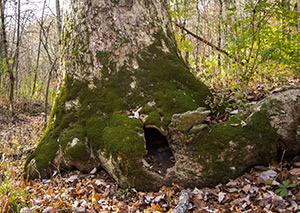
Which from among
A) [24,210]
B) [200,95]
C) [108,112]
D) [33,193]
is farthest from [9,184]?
[200,95]

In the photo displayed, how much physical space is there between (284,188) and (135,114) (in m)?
2.14

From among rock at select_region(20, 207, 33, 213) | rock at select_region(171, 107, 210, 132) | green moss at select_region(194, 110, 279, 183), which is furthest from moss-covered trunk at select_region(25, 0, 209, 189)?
rock at select_region(20, 207, 33, 213)

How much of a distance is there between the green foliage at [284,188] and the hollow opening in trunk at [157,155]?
1.39 metres

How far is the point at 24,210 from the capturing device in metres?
2.49

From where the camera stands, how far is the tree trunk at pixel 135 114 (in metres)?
2.82

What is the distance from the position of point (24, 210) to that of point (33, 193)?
54 cm

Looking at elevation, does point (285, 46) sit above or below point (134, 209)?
above

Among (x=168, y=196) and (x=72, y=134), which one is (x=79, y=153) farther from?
(x=168, y=196)

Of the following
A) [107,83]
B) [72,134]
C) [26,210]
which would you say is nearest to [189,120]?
[107,83]

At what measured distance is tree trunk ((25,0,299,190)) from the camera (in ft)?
9.25

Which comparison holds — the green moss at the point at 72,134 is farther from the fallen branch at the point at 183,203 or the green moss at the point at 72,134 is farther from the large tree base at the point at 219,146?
the fallen branch at the point at 183,203

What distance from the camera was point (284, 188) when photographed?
2.32m

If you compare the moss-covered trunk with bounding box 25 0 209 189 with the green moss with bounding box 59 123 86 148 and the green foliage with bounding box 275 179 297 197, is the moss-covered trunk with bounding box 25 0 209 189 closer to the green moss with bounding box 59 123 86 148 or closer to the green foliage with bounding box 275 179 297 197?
the green moss with bounding box 59 123 86 148

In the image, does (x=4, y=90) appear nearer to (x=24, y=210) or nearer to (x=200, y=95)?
(x=24, y=210)
